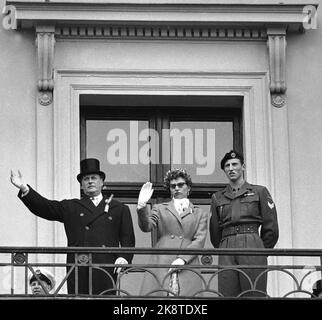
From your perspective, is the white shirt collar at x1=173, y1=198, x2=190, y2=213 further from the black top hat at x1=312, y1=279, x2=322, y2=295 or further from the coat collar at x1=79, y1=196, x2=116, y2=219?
the black top hat at x1=312, y1=279, x2=322, y2=295

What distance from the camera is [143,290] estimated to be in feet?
52.6

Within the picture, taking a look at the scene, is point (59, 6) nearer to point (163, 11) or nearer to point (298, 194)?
point (163, 11)

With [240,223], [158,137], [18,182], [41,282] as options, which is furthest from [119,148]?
[41,282]

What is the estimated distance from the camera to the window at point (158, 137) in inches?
696

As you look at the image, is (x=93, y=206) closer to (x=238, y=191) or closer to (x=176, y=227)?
(x=176, y=227)

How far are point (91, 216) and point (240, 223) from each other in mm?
1291

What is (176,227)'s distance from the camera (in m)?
16.2

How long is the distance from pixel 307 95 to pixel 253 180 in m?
0.99

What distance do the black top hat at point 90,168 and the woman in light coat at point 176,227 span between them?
518 mm

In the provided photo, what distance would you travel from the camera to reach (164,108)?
17.9 m

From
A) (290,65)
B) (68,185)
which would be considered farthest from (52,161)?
(290,65)
